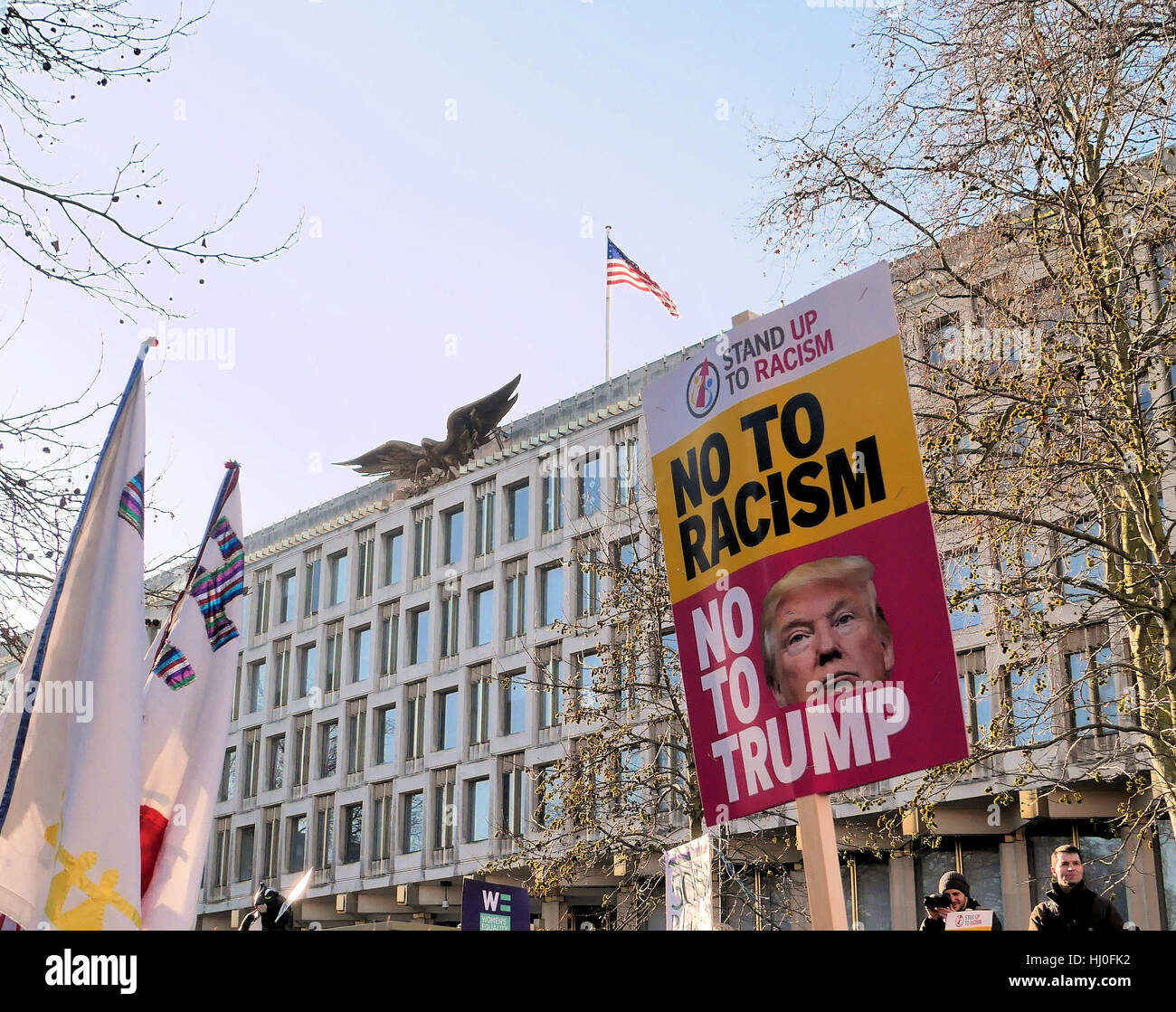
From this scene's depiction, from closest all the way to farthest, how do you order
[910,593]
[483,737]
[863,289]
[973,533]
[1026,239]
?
1. [910,593]
2. [863,289]
3. [1026,239]
4. [973,533]
5. [483,737]

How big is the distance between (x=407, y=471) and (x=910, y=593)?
51716 mm

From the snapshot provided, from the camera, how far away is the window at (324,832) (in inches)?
2105

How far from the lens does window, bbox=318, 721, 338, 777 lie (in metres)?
55.0

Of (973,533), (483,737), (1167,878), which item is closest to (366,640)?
(483,737)

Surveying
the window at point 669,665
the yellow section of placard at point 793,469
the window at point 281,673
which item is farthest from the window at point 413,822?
the yellow section of placard at point 793,469

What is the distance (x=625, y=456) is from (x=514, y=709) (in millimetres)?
9856

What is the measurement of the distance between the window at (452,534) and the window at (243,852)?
15.5m

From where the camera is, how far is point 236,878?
5834 centimetres

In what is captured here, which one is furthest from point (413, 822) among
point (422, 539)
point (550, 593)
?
point (422, 539)

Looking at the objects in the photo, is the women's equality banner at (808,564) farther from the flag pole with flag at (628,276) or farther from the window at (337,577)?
the window at (337,577)

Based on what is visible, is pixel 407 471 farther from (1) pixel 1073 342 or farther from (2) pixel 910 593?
(2) pixel 910 593

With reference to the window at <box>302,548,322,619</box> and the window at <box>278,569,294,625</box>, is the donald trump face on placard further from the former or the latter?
the window at <box>278,569,294,625</box>

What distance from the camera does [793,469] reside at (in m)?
4.48

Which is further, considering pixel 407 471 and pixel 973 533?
pixel 407 471
